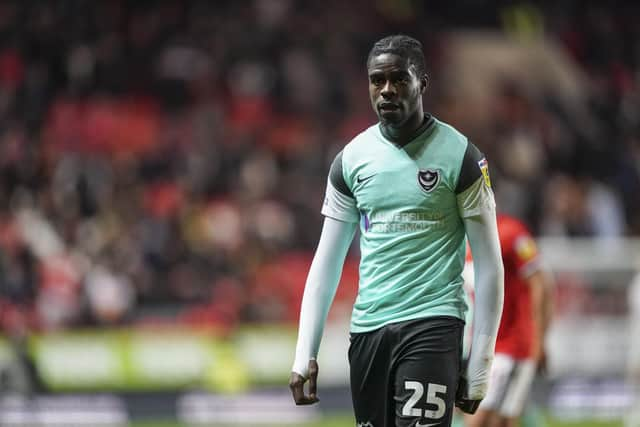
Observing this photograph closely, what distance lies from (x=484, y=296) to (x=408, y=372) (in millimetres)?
415

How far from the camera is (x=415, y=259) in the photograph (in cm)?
446

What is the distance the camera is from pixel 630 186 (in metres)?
15.6

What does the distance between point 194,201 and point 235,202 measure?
1.70 ft

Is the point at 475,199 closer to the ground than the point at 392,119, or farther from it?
closer to the ground

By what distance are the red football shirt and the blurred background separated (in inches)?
144

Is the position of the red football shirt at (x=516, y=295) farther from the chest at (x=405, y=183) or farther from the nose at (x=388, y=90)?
the nose at (x=388, y=90)

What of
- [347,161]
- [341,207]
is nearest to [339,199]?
[341,207]

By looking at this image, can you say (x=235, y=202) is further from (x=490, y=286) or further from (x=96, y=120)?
(x=490, y=286)

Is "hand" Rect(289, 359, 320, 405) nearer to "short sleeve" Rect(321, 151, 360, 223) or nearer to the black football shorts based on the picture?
the black football shorts

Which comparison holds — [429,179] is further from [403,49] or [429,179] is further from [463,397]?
[463,397]

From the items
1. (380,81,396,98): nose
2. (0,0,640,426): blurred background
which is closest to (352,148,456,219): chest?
(380,81,396,98): nose

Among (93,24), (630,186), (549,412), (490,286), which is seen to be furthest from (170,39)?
(490,286)

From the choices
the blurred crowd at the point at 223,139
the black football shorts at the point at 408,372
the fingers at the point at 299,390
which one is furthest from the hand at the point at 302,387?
the blurred crowd at the point at 223,139

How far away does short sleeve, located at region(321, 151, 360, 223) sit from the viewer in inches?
182
